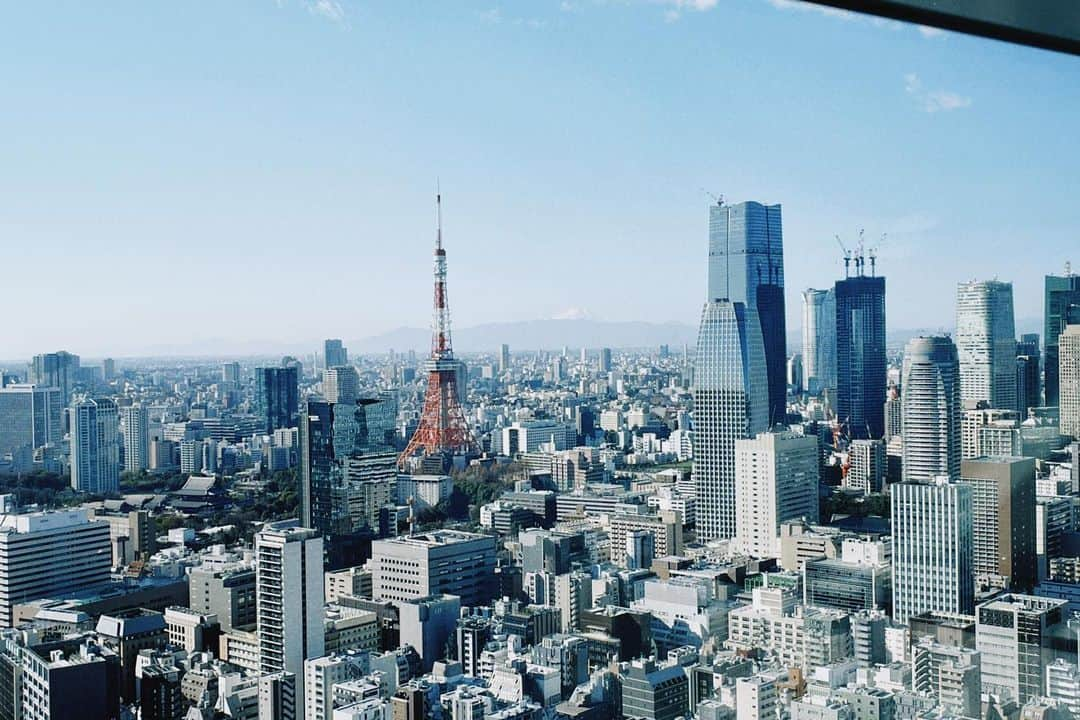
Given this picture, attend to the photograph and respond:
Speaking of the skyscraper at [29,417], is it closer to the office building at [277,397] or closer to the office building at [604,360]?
the office building at [277,397]

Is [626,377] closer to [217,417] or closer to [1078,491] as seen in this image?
[217,417]

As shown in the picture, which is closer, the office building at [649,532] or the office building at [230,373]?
the office building at [230,373]

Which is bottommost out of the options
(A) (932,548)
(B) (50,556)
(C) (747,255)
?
(A) (932,548)

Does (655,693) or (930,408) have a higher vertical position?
(930,408)

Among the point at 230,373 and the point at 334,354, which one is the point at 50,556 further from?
the point at 334,354

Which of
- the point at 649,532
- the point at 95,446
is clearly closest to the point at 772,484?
the point at 649,532

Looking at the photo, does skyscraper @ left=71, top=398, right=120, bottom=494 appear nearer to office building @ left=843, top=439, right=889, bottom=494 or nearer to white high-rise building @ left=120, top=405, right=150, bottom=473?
white high-rise building @ left=120, top=405, right=150, bottom=473

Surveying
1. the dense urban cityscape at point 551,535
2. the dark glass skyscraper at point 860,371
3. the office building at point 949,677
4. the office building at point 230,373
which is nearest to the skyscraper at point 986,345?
the dense urban cityscape at point 551,535
